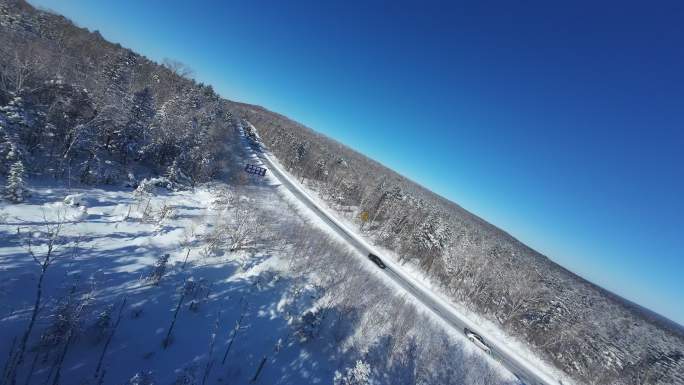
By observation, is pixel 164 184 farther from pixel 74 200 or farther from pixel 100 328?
pixel 100 328

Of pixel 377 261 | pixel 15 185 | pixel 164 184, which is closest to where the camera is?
pixel 15 185

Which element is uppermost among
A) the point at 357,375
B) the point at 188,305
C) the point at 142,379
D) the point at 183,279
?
the point at 357,375

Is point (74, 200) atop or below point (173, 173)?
below

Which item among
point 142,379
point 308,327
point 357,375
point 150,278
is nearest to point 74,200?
point 150,278

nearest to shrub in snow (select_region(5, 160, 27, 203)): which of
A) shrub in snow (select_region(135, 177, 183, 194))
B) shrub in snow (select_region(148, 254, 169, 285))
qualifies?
shrub in snow (select_region(135, 177, 183, 194))

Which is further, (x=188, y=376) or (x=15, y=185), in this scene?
(x=15, y=185)

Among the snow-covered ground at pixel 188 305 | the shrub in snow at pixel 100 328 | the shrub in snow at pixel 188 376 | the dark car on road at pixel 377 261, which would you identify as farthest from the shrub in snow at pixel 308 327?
the dark car on road at pixel 377 261

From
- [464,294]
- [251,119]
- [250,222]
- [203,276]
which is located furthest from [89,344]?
[251,119]
